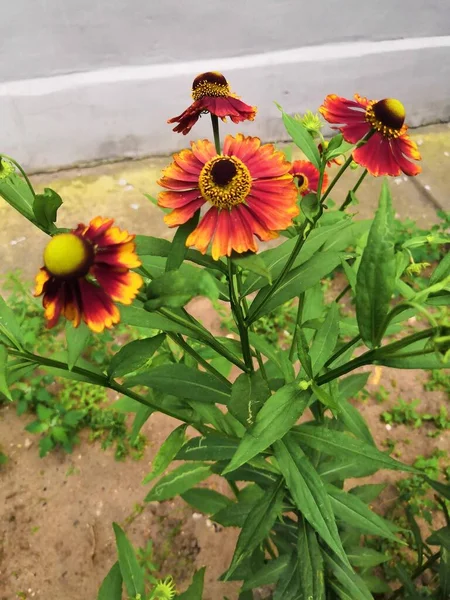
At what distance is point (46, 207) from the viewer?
577mm

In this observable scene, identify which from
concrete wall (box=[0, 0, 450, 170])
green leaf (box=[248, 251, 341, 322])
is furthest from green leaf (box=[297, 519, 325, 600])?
concrete wall (box=[0, 0, 450, 170])

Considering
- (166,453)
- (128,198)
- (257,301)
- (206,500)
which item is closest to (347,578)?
(206,500)

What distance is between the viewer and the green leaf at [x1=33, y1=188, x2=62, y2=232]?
0.57m

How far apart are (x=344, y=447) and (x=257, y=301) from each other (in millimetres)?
241

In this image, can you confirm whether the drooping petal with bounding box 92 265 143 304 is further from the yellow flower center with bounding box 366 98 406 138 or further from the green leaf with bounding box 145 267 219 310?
the yellow flower center with bounding box 366 98 406 138

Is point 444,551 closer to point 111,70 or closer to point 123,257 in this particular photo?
point 123,257

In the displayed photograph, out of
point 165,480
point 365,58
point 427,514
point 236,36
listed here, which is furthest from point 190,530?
point 365,58

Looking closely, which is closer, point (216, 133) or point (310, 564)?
point (216, 133)

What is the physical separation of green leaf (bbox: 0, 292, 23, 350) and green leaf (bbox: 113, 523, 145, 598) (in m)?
0.43

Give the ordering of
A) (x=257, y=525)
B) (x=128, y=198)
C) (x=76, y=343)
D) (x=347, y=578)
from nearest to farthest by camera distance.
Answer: (x=76, y=343), (x=257, y=525), (x=347, y=578), (x=128, y=198)

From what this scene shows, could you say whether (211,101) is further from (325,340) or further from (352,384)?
(352,384)

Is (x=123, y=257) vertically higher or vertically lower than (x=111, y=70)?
higher

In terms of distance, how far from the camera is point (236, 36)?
2.15 meters

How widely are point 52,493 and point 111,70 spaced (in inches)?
66.8
